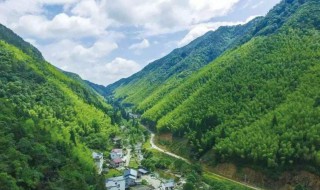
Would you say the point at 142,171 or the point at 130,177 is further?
the point at 142,171

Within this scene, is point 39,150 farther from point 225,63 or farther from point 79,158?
point 225,63

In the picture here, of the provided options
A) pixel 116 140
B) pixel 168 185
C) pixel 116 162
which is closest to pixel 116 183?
pixel 168 185

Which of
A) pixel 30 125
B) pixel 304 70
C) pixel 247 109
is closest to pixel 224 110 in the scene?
pixel 247 109

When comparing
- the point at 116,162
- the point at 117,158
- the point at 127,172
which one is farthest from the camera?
the point at 117,158

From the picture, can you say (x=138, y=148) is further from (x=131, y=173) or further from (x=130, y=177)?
(x=130, y=177)

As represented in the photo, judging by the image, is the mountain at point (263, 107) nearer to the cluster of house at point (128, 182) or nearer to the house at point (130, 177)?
the cluster of house at point (128, 182)
